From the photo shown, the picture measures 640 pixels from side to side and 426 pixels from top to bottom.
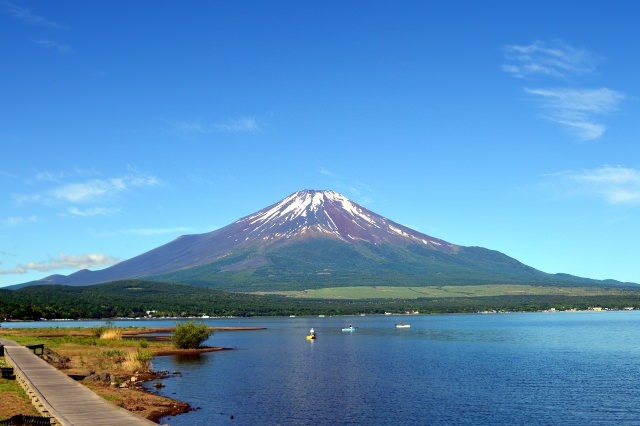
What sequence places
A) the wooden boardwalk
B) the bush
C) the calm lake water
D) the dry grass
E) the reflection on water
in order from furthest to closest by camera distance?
the dry grass < the bush < the reflection on water < the calm lake water < the wooden boardwalk

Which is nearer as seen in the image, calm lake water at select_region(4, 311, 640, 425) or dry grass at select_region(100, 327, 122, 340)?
calm lake water at select_region(4, 311, 640, 425)

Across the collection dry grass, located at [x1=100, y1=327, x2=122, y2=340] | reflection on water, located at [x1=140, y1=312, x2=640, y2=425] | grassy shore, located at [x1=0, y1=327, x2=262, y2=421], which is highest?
dry grass, located at [x1=100, y1=327, x2=122, y2=340]

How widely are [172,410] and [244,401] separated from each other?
774 centimetres

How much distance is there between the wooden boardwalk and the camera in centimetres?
3100

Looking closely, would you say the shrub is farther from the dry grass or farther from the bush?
the dry grass

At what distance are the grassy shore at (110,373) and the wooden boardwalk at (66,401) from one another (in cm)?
93

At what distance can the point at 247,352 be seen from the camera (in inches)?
3767

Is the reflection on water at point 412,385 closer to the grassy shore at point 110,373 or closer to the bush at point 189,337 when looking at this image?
the grassy shore at point 110,373

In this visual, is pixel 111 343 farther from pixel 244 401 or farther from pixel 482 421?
pixel 482 421

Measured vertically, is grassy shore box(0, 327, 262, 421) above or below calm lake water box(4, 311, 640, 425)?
above

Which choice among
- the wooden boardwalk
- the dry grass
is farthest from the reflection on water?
the dry grass

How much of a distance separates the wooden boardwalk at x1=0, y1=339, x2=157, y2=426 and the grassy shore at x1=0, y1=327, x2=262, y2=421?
0.93 m

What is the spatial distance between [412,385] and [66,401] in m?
33.3

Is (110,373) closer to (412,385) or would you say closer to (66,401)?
(66,401)
